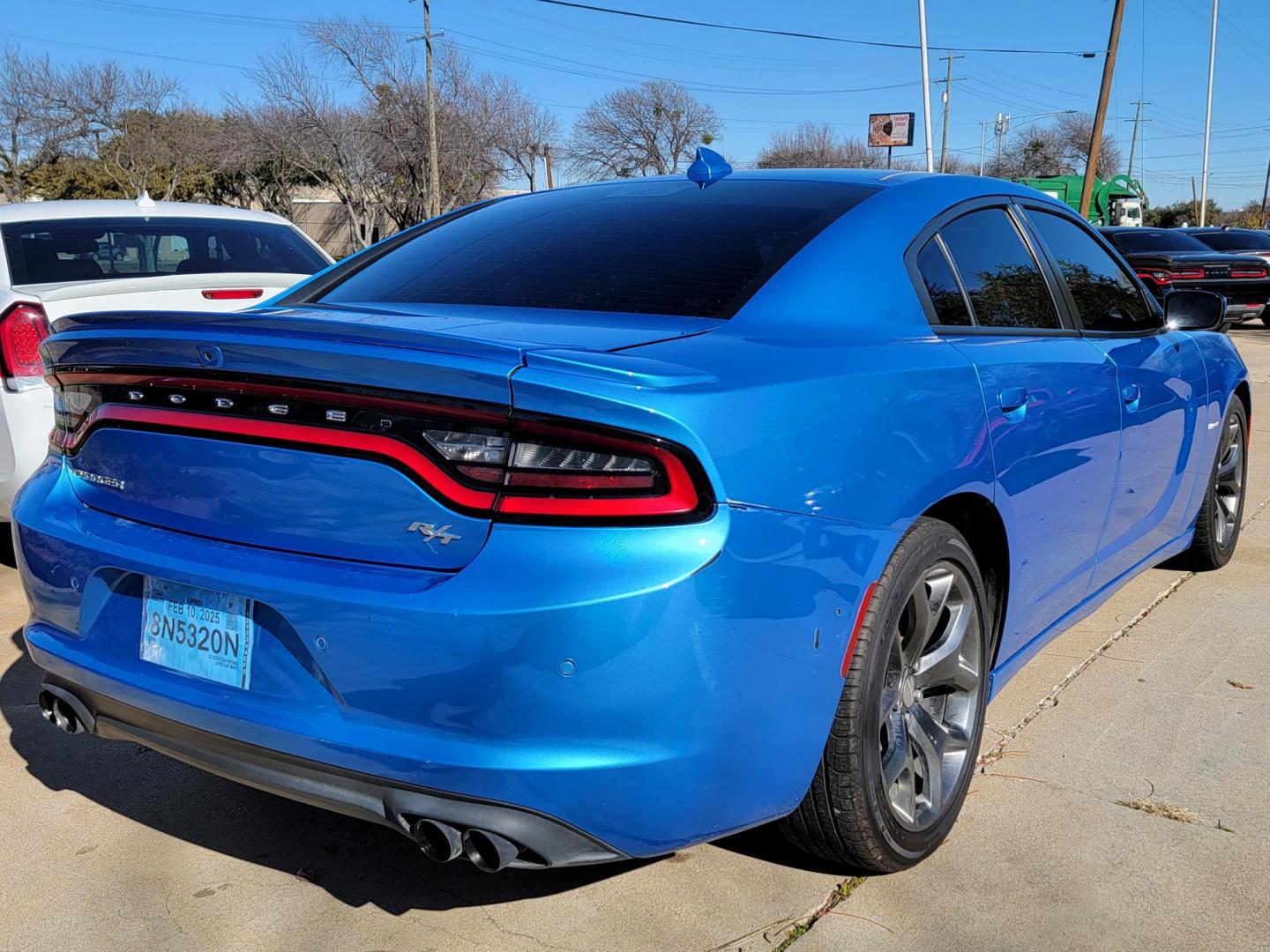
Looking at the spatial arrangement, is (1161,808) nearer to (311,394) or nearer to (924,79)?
(311,394)

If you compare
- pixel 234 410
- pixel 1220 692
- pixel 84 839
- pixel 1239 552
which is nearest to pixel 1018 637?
pixel 1220 692

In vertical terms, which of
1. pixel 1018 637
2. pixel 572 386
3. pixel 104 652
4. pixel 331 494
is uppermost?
pixel 572 386

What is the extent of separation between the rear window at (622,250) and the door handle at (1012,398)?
0.57 m

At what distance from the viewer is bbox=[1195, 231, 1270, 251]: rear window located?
1969cm

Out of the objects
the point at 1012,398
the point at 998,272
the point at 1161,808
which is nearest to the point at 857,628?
the point at 1012,398

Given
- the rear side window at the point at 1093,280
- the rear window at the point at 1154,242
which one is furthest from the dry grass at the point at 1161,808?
the rear window at the point at 1154,242

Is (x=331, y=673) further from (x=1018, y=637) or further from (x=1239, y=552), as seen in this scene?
(x=1239, y=552)

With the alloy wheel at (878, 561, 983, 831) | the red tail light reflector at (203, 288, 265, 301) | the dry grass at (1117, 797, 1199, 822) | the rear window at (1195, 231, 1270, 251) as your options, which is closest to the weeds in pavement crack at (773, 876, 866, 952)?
the alloy wheel at (878, 561, 983, 831)

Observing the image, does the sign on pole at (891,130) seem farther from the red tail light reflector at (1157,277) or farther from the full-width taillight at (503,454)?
the full-width taillight at (503,454)

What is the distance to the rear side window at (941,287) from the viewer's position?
9.36 feet

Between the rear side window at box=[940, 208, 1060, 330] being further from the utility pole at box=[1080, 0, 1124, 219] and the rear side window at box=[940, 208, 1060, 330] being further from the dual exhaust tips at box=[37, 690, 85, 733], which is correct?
the utility pole at box=[1080, 0, 1124, 219]

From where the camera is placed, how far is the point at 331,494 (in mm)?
2072

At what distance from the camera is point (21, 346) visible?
185 inches

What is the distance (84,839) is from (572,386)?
1.80 metres
